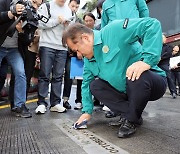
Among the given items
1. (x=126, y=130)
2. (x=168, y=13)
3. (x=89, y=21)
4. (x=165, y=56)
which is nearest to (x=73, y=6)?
(x=89, y=21)

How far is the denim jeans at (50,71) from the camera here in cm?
281

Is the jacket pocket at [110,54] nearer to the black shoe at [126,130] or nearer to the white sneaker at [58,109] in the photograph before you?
the black shoe at [126,130]

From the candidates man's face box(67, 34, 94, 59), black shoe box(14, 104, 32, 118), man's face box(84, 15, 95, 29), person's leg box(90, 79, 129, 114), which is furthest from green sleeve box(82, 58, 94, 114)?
man's face box(84, 15, 95, 29)

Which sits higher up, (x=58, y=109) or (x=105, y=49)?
(x=105, y=49)

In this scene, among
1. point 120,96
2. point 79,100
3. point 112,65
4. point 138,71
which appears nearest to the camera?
point 138,71

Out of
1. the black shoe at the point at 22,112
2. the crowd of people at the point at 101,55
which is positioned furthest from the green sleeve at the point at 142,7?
Result: the black shoe at the point at 22,112

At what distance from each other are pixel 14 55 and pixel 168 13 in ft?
31.9

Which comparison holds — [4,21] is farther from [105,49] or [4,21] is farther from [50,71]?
[105,49]

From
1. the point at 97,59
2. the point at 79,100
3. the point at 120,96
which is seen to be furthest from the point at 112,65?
the point at 79,100

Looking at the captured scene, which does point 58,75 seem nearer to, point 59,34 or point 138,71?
point 59,34

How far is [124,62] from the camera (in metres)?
1.75

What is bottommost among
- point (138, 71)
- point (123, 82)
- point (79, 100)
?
point (79, 100)

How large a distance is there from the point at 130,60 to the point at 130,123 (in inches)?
17.5

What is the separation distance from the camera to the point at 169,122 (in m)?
2.04
